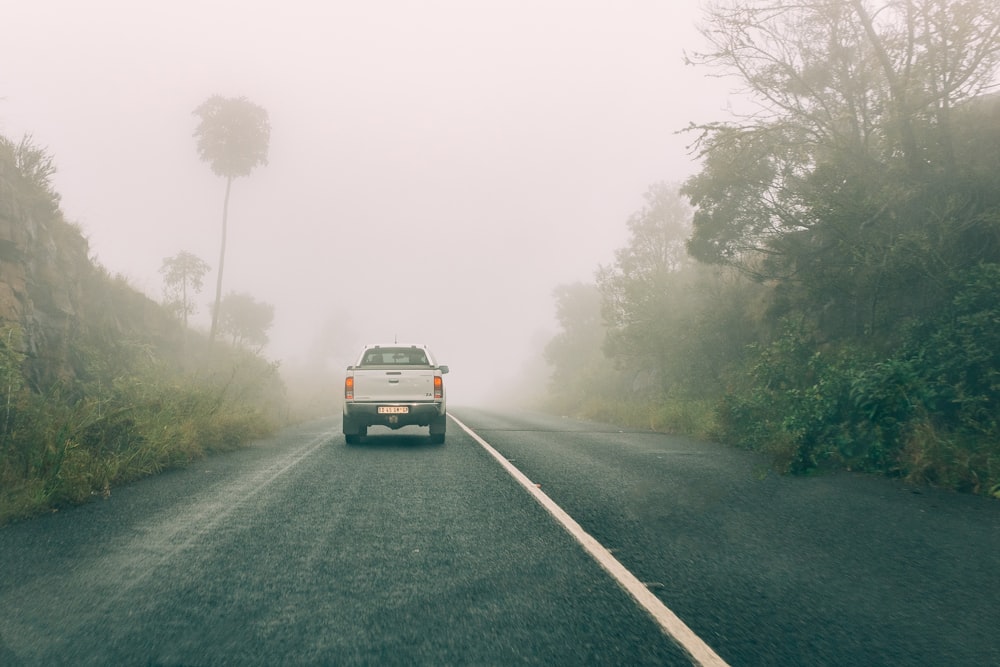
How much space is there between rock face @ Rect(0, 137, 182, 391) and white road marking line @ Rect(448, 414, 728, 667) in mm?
9963

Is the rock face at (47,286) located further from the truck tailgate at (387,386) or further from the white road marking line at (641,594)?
the white road marking line at (641,594)

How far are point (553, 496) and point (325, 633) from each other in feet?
14.0

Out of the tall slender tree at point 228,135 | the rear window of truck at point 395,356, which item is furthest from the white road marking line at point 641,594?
the tall slender tree at point 228,135

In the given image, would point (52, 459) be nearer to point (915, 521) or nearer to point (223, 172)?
point (915, 521)

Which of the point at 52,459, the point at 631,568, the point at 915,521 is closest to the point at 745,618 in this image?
the point at 631,568

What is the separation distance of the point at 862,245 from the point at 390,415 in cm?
953

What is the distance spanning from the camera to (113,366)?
668 inches

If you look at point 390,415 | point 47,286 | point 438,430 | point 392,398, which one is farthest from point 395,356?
point 47,286

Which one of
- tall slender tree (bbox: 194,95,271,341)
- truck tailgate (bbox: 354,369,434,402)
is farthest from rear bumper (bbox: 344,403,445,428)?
tall slender tree (bbox: 194,95,271,341)

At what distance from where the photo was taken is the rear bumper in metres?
13.0

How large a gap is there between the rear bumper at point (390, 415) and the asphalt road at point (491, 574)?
461cm

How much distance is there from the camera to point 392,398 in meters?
13.1

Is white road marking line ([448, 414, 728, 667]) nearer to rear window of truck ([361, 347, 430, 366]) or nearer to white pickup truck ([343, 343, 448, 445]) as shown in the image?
white pickup truck ([343, 343, 448, 445])

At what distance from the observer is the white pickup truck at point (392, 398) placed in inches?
514
